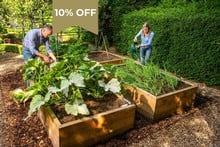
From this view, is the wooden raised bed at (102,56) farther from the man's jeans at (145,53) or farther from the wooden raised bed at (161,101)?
the wooden raised bed at (161,101)

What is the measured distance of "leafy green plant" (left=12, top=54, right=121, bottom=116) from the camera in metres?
3.78

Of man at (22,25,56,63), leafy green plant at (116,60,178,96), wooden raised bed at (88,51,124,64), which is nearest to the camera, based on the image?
leafy green plant at (116,60,178,96)

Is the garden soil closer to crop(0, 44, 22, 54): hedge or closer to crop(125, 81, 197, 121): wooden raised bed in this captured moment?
crop(125, 81, 197, 121): wooden raised bed

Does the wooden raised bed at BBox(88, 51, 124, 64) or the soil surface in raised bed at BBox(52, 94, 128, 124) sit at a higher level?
the wooden raised bed at BBox(88, 51, 124, 64)

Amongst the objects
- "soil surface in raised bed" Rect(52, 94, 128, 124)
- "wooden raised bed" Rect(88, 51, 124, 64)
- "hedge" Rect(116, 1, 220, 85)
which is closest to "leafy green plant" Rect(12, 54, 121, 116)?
"soil surface in raised bed" Rect(52, 94, 128, 124)

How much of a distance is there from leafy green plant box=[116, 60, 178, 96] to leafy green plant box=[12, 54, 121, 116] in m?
0.43

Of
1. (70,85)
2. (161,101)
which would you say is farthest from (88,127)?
(161,101)

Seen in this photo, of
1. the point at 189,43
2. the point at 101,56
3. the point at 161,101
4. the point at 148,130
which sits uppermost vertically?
the point at 189,43

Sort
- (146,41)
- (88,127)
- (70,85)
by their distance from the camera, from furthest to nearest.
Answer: (146,41) → (70,85) → (88,127)

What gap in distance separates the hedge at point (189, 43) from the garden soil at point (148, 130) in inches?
58.0

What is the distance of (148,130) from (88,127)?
114 centimetres

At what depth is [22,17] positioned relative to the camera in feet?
31.1

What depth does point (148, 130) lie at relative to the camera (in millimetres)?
4273

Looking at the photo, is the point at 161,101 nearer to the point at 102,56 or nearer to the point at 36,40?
the point at 36,40
